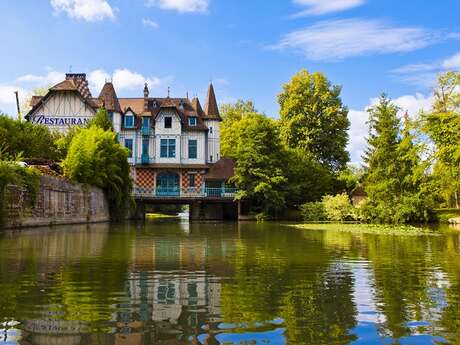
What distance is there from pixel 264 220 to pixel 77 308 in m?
38.1

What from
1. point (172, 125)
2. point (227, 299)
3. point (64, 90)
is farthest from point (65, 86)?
point (227, 299)

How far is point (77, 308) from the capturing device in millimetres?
6457

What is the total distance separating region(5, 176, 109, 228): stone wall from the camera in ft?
80.6

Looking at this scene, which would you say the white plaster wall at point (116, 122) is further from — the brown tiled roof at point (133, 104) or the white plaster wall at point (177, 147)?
the white plaster wall at point (177, 147)

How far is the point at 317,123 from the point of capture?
5288cm

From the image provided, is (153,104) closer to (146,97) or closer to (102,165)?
(146,97)

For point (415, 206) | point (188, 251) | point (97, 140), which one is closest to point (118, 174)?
point (97, 140)

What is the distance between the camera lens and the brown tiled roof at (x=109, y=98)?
49.7 meters

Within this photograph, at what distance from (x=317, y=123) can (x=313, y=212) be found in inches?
476

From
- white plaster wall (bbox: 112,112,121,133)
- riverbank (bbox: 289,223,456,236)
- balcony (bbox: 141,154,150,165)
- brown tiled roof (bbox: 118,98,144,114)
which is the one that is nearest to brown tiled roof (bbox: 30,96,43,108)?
white plaster wall (bbox: 112,112,121,133)

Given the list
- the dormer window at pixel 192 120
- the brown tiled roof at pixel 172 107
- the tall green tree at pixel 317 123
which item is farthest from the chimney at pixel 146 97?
the tall green tree at pixel 317 123

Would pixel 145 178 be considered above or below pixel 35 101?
below

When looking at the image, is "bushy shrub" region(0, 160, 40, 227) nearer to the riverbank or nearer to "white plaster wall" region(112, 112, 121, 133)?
the riverbank

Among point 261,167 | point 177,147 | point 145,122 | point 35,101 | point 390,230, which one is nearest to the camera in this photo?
point 390,230
